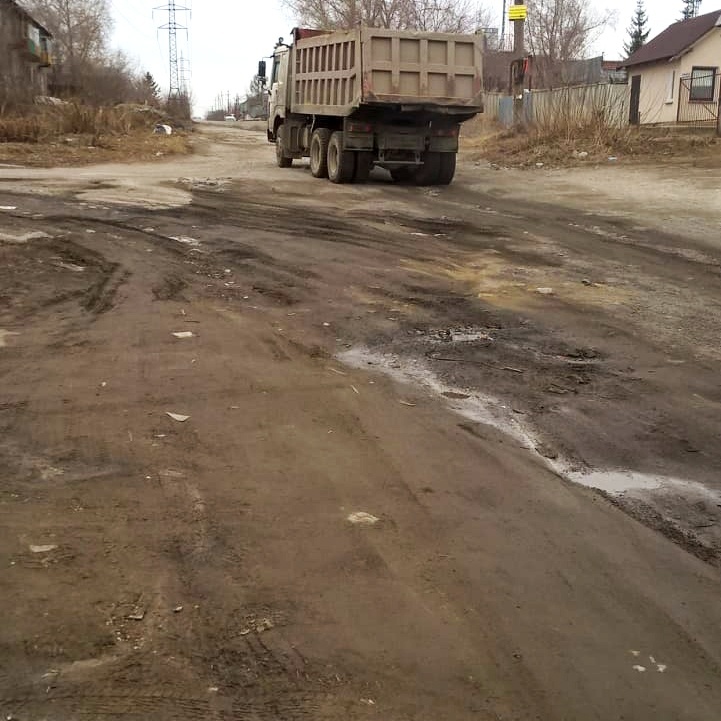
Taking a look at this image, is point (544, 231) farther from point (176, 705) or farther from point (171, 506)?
point (176, 705)

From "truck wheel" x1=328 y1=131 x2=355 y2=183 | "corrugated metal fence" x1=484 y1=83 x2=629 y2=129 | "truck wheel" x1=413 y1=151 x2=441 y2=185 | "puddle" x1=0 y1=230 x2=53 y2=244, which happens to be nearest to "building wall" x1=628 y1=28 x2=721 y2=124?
"corrugated metal fence" x1=484 y1=83 x2=629 y2=129

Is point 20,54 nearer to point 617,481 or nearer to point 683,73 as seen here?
point 683,73

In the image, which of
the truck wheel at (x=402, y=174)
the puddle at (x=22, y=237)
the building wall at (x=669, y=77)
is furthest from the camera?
the building wall at (x=669, y=77)

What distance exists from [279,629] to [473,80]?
16.1m

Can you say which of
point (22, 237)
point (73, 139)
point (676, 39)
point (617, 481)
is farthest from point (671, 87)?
point (617, 481)

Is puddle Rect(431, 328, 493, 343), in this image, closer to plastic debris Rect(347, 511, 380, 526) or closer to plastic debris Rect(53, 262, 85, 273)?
plastic debris Rect(347, 511, 380, 526)

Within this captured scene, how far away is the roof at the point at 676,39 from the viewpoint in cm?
4025

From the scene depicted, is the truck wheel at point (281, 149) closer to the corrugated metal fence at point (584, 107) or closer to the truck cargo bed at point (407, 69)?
the truck cargo bed at point (407, 69)

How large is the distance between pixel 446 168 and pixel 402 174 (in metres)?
1.50

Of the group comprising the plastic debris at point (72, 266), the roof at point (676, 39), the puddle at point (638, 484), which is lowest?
the puddle at point (638, 484)

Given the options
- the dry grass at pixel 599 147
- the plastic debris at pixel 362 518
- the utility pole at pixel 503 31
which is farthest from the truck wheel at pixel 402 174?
the utility pole at pixel 503 31

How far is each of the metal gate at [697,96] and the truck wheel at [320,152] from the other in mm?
24958

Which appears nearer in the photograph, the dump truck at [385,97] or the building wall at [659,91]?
the dump truck at [385,97]

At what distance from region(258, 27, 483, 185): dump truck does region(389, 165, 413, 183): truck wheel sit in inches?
1.0
